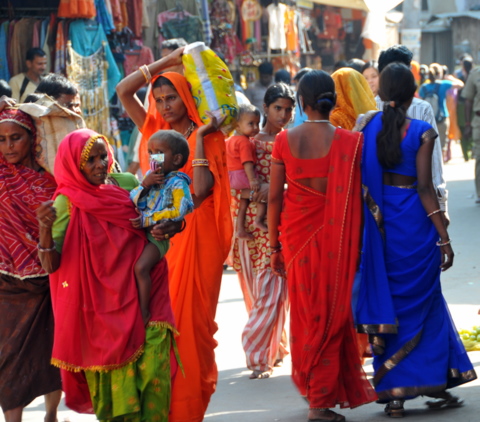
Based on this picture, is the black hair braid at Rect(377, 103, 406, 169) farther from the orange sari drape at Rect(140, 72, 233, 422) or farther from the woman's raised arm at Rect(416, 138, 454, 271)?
the orange sari drape at Rect(140, 72, 233, 422)

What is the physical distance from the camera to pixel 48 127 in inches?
194

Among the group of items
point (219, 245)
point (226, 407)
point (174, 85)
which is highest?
point (174, 85)

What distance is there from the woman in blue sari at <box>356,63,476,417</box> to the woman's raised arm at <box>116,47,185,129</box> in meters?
1.19

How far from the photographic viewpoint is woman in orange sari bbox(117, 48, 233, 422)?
510cm

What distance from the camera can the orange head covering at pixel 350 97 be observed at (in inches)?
235

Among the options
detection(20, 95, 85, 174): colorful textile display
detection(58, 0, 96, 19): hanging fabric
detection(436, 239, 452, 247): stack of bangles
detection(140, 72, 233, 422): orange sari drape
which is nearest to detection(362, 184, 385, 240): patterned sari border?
detection(436, 239, 452, 247): stack of bangles

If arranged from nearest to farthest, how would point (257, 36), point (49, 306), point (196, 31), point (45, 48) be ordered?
point (49, 306) → point (45, 48) → point (196, 31) → point (257, 36)

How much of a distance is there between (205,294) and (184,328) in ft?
0.75

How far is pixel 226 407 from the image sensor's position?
562cm

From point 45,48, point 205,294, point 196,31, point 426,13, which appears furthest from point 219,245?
point 426,13

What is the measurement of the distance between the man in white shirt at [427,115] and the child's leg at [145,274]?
5.85 ft

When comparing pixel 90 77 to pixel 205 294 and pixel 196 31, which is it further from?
pixel 205 294

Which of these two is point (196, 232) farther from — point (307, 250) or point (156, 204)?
point (156, 204)

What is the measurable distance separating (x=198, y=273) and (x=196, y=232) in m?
0.22
